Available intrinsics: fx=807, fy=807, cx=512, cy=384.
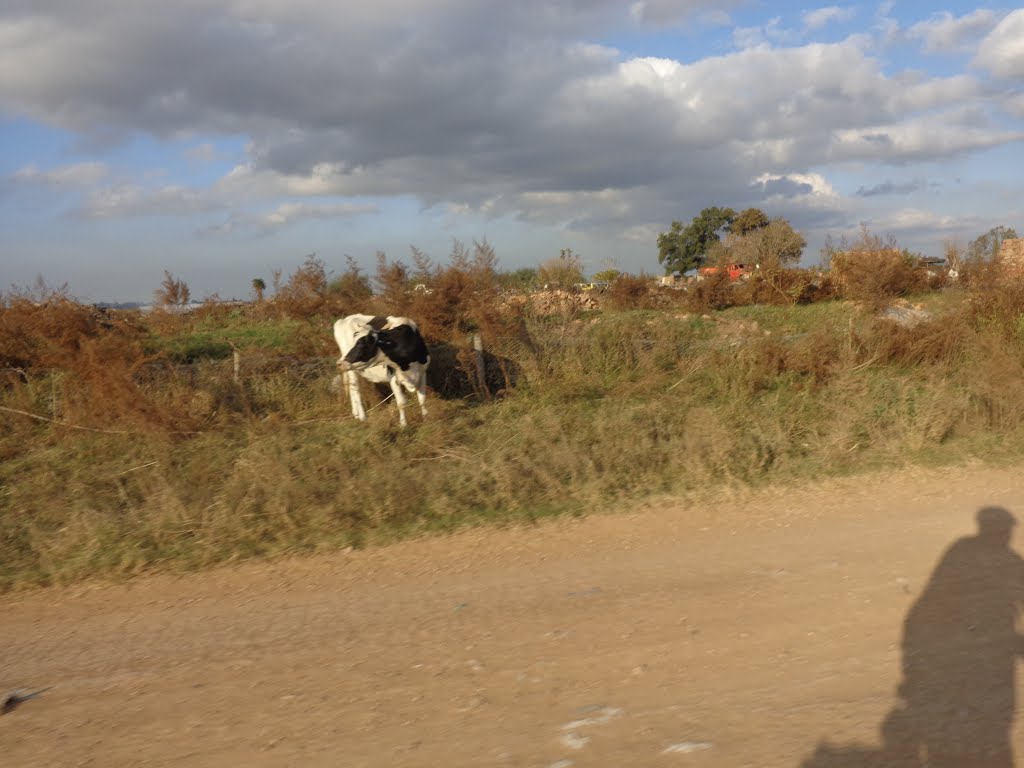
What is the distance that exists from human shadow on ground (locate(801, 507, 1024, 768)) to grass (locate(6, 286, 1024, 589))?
8.82 ft

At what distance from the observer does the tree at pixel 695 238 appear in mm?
39156

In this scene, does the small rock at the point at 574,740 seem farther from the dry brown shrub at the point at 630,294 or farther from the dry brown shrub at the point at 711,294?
the dry brown shrub at the point at 711,294

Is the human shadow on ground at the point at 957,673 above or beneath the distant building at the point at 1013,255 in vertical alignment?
beneath

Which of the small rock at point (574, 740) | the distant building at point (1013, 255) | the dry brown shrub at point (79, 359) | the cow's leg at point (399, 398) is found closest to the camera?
the small rock at point (574, 740)

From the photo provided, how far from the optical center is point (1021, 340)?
41.1 feet

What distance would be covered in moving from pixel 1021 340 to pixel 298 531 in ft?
37.5

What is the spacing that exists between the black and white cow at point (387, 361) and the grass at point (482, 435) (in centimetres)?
48

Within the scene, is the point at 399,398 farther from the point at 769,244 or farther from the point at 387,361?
the point at 769,244

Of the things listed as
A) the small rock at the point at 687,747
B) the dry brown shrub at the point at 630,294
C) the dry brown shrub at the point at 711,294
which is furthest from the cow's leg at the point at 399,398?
the dry brown shrub at the point at 711,294

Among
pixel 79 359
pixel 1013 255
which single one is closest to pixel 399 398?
pixel 79 359

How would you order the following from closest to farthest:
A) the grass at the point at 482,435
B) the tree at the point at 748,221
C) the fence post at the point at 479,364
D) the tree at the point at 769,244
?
the grass at the point at 482,435
the fence post at the point at 479,364
the tree at the point at 769,244
the tree at the point at 748,221

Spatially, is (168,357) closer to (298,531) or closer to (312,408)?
(312,408)

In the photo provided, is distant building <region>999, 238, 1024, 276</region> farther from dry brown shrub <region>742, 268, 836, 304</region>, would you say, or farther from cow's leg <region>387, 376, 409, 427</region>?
cow's leg <region>387, 376, 409, 427</region>

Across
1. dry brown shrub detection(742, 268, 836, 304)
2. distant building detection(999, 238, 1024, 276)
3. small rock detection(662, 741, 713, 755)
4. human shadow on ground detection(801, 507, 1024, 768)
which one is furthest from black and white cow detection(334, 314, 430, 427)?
distant building detection(999, 238, 1024, 276)
